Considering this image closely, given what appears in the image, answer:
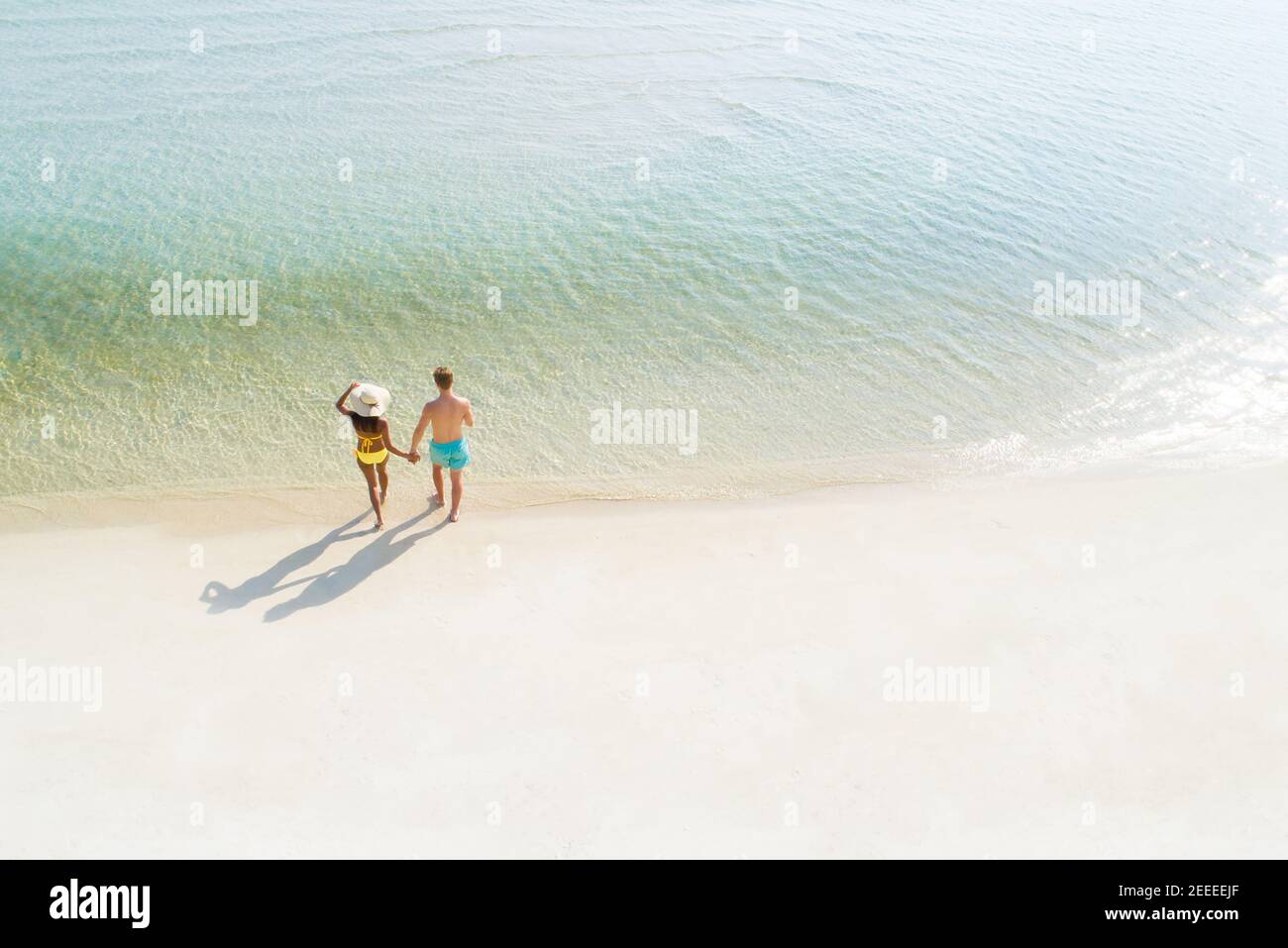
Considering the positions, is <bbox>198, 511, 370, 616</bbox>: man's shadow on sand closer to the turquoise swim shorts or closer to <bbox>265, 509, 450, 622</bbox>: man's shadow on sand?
<bbox>265, 509, 450, 622</bbox>: man's shadow on sand

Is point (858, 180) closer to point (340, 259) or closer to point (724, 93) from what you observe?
point (724, 93)

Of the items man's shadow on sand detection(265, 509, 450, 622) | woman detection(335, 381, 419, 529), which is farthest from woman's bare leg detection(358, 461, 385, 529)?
man's shadow on sand detection(265, 509, 450, 622)

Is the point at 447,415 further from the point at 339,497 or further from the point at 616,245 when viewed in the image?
the point at 616,245

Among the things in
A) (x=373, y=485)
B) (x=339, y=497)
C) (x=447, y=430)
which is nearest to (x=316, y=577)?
(x=373, y=485)

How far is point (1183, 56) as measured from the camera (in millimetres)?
28297

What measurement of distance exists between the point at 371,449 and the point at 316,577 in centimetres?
129

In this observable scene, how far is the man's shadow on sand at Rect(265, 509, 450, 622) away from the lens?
7777mm

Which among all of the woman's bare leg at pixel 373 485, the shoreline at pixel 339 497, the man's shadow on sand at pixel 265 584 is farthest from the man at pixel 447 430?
the man's shadow on sand at pixel 265 584

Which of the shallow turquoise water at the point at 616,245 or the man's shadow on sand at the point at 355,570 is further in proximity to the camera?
the shallow turquoise water at the point at 616,245

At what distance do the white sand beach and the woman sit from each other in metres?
0.82

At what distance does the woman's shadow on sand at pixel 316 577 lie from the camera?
7.80 meters

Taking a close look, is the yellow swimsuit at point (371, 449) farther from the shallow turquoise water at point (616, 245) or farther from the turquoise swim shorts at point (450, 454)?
the shallow turquoise water at point (616, 245)

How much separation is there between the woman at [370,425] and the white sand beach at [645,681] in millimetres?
825

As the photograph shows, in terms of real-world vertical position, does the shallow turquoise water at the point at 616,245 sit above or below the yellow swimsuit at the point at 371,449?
above
